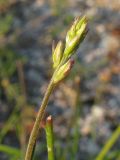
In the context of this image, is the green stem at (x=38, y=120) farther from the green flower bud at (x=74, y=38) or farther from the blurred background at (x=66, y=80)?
the blurred background at (x=66, y=80)

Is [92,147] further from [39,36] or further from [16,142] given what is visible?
[39,36]

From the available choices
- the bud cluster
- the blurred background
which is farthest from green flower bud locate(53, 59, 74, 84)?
the blurred background

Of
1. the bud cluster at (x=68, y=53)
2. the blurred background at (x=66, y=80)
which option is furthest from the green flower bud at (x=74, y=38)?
the blurred background at (x=66, y=80)

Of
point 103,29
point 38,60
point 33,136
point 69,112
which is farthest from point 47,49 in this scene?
point 33,136

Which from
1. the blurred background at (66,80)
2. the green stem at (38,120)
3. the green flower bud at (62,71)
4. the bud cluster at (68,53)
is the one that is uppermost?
the blurred background at (66,80)

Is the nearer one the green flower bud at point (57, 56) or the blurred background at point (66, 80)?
the green flower bud at point (57, 56)

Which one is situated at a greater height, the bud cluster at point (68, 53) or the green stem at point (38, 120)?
the bud cluster at point (68, 53)
